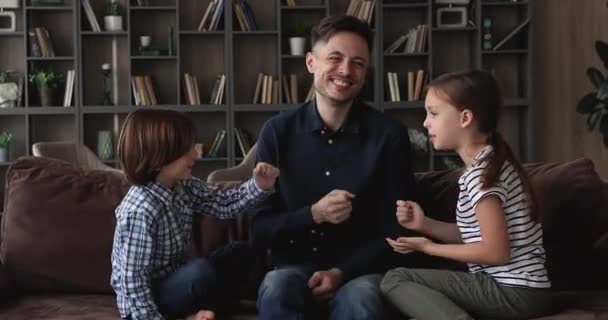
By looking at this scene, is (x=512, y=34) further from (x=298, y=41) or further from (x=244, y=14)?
(x=244, y=14)

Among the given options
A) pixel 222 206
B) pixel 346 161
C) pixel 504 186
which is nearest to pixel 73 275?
pixel 222 206

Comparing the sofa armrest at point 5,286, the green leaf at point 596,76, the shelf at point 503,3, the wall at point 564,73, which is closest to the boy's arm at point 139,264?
the sofa armrest at point 5,286

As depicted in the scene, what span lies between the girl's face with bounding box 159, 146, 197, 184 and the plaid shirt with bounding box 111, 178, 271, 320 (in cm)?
4

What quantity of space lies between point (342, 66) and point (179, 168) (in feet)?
1.77

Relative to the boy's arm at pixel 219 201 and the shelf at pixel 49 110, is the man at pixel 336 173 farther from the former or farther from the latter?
the shelf at pixel 49 110

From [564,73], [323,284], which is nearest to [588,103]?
[564,73]

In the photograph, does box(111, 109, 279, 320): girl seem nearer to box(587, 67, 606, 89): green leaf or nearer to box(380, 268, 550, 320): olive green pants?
box(380, 268, 550, 320): olive green pants

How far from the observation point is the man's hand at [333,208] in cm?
236

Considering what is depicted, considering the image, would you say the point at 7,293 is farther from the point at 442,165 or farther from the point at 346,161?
the point at 442,165

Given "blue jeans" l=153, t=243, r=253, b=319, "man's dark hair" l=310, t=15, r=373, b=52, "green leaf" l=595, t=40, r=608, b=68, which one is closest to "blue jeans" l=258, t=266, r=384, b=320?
"blue jeans" l=153, t=243, r=253, b=319

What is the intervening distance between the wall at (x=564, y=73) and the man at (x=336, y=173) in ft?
12.3

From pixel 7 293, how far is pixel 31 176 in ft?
1.12

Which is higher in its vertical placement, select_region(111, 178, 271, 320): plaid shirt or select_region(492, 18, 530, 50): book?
select_region(492, 18, 530, 50): book

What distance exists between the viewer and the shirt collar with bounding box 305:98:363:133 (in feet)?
8.33
